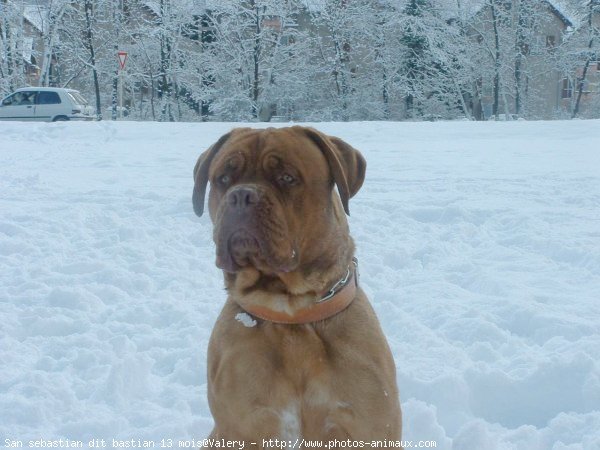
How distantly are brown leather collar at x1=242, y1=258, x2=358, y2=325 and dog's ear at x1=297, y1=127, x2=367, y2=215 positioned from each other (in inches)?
13.8

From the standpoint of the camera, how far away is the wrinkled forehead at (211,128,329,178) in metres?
2.70

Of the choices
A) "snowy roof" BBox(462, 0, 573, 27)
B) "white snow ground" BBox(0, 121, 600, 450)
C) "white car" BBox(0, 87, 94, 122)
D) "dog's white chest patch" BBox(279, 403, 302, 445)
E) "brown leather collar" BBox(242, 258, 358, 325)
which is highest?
"snowy roof" BBox(462, 0, 573, 27)

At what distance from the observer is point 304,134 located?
284cm

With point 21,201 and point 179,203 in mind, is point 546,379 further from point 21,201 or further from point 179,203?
point 21,201

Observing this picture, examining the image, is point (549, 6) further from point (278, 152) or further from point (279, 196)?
point (279, 196)

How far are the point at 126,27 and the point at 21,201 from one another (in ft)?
101

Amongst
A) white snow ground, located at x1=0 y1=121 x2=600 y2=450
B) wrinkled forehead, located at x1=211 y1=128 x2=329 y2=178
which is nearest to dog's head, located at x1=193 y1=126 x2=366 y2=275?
wrinkled forehead, located at x1=211 y1=128 x2=329 y2=178

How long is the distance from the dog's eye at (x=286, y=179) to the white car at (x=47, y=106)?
74.5ft

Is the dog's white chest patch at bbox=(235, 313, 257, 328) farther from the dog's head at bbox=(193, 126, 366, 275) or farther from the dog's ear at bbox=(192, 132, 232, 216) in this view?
the dog's ear at bbox=(192, 132, 232, 216)

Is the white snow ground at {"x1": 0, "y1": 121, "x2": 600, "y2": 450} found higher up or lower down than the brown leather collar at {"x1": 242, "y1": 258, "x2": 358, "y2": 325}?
lower down

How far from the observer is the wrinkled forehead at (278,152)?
2695 mm

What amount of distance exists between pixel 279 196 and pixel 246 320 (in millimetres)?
479

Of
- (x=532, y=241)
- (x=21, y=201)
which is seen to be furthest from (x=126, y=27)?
(x=532, y=241)

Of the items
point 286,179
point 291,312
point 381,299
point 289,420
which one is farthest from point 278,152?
point 381,299
